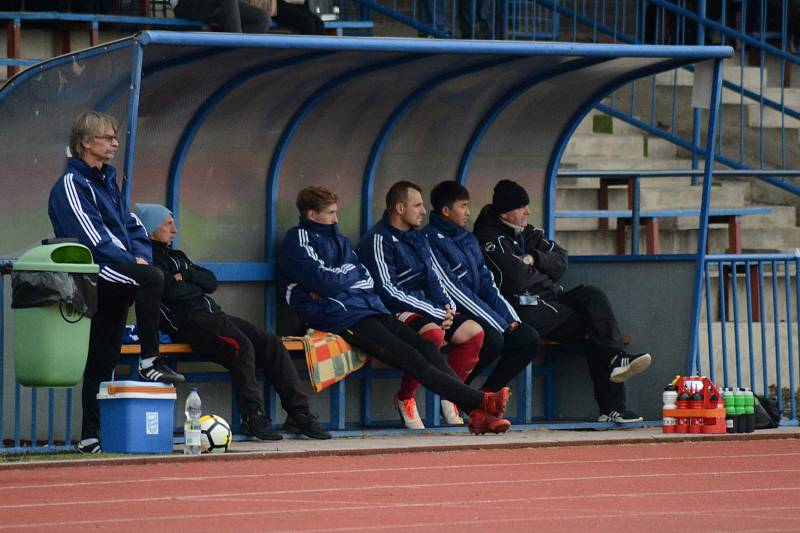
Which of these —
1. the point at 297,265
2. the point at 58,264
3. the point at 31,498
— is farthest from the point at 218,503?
the point at 297,265

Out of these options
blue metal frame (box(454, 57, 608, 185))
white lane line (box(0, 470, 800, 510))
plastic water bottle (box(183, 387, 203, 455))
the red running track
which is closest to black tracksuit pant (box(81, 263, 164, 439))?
plastic water bottle (box(183, 387, 203, 455))

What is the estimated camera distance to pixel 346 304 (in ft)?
36.5

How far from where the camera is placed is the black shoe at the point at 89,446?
9.96 metres

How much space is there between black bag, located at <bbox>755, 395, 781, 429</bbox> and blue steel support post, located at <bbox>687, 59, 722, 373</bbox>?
50 cm

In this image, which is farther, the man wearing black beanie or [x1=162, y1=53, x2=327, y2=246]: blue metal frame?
the man wearing black beanie

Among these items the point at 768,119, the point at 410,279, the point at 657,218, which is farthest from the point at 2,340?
the point at 768,119

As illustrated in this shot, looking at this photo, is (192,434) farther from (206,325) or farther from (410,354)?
(410,354)

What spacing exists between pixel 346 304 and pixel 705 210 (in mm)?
2375

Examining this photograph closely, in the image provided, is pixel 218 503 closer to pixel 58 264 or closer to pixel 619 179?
pixel 58 264

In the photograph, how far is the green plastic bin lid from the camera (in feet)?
30.5

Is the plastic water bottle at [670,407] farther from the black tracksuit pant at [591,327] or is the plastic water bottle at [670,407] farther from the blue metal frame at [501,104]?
the blue metal frame at [501,104]

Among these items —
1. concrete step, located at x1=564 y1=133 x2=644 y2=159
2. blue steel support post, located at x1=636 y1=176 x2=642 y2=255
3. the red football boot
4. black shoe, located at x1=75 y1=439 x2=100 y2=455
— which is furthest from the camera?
concrete step, located at x1=564 y1=133 x2=644 y2=159

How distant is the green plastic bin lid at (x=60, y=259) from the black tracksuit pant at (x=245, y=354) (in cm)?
118

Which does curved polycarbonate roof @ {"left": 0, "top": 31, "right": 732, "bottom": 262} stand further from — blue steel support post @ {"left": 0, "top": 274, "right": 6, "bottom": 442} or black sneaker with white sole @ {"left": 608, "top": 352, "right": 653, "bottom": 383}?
black sneaker with white sole @ {"left": 608, "top": 352, "right": 653, "bottom": 383}
